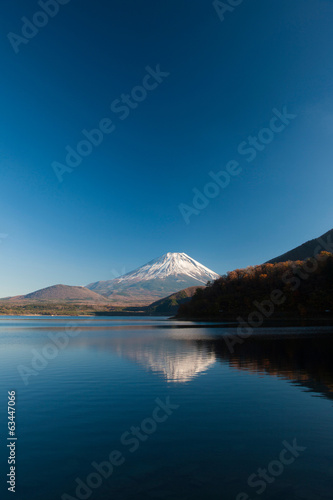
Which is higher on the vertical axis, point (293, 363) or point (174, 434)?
point (174, 434)

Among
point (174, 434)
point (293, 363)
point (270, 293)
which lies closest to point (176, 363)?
point (293, 363)

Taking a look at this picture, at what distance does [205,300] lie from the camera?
162250 millimetres

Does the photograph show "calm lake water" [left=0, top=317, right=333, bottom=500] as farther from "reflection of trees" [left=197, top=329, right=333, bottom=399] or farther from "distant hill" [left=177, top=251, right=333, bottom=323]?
"distant hill" [left=177, top=251, right=333, bottom=323]

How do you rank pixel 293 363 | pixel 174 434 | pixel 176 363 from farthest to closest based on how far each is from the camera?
1. pixel 176 363
2. pixel 293 363
3. pixel 174 434

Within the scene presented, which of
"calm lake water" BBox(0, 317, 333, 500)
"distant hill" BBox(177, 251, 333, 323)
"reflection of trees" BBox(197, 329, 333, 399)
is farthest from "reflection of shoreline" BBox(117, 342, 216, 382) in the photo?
"distant hill" BBox(177, 251, 333, 323)

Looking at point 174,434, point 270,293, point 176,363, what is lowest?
point 176,363

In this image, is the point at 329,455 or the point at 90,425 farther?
the point at 90,425

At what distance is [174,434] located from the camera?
40.9ft

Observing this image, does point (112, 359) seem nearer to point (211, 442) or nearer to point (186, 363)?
point (186, 363)

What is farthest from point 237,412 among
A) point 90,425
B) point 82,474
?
point 82,474

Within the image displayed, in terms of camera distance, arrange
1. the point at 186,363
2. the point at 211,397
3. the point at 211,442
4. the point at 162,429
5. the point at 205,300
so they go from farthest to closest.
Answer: the point at 205,300 → the point at 186,363 → the point at 211,397 → the point at 162,429 → the point at 211,442

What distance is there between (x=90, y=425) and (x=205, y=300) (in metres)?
151

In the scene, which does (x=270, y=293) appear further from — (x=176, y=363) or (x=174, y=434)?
(x=174, y=434)

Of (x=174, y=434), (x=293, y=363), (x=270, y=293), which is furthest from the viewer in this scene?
Answer: (x=270, y=293)
